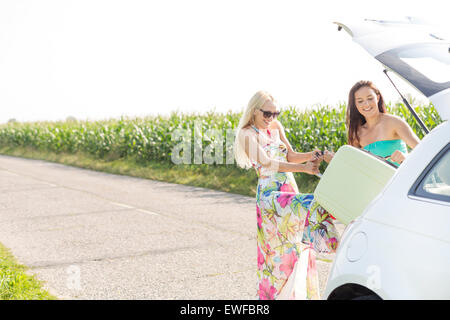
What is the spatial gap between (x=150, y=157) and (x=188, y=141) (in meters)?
2.43

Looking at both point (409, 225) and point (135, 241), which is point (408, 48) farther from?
point (135, 241)

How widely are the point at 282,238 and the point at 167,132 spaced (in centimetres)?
1576

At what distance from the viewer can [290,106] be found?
1546cm

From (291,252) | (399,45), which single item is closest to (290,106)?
(291,252)

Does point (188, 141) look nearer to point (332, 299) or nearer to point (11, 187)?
point (11, 187)

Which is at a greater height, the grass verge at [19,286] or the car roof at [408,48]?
the car roof at [408,48]

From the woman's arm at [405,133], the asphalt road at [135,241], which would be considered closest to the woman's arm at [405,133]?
the woman's arm at [405,133]

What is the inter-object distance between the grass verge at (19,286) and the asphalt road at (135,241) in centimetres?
16

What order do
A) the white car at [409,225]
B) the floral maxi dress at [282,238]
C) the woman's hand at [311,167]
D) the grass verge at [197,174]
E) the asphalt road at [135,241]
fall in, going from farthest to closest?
the grass verge at [197,174] < the asphalt road at [135,241] < the woman's hand at [311,167] < the floral maxi dress at [282,238] < the white car at [409,225]

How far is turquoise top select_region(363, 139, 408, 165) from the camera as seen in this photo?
12.5 ft

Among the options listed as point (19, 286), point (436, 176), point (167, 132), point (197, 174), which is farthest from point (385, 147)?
point (167, 132)

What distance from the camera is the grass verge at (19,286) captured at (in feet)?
15.6

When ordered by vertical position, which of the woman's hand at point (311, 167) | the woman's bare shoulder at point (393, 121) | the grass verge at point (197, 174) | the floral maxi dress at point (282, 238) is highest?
the woman's bare shoulder at point (393, 121)

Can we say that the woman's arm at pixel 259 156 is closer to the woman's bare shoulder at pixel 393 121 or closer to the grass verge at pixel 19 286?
the woman's bare shoulder at pixel 393 121
